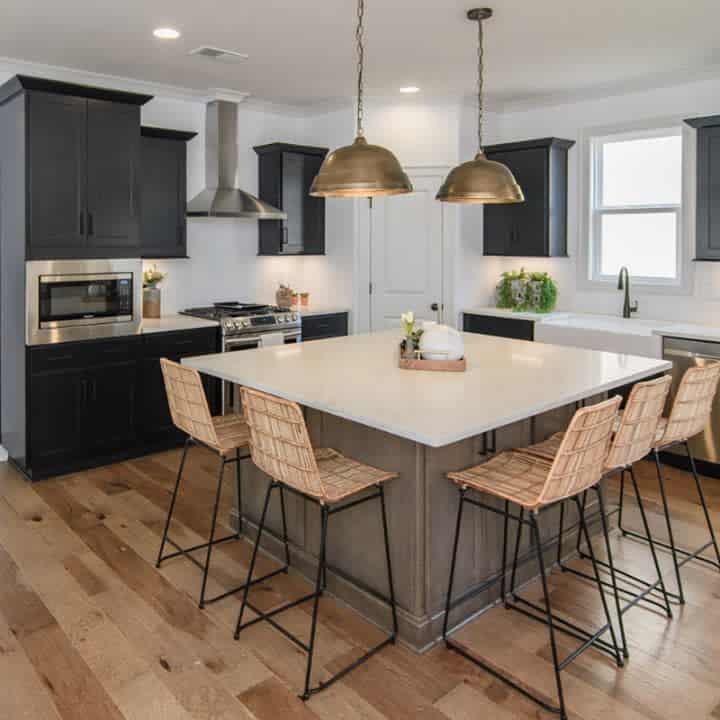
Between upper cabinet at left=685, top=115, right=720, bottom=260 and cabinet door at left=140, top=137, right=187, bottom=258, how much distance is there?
12.4 feet

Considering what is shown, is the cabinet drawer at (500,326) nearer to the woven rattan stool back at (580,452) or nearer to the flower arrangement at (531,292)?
the flower arrangement at (531,292)

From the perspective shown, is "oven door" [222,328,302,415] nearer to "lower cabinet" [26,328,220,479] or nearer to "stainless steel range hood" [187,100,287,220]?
"lower cabinet" [26,328,220,479]

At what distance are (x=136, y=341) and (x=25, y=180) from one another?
49.4 inches

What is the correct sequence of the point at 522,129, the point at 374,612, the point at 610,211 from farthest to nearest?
1. the point at 522,129
2. the point at 610,211
3. the point at 374,612

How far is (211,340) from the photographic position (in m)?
5.41

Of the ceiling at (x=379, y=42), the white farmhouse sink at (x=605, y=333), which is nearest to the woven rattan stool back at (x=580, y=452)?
the ceiling at (x=379, y=42)

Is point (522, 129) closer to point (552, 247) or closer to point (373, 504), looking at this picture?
point (552, 247)

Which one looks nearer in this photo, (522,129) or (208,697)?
(208,697)

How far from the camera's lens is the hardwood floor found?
2375 mm

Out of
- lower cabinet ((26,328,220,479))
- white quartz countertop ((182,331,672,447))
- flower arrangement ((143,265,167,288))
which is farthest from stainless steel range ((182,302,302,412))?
white quartz countertop ((182,331,672,447))

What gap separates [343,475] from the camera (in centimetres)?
274

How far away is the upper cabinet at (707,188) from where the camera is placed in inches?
188

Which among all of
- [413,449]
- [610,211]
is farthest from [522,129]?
[413,449]

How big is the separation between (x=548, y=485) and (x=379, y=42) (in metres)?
3.20
